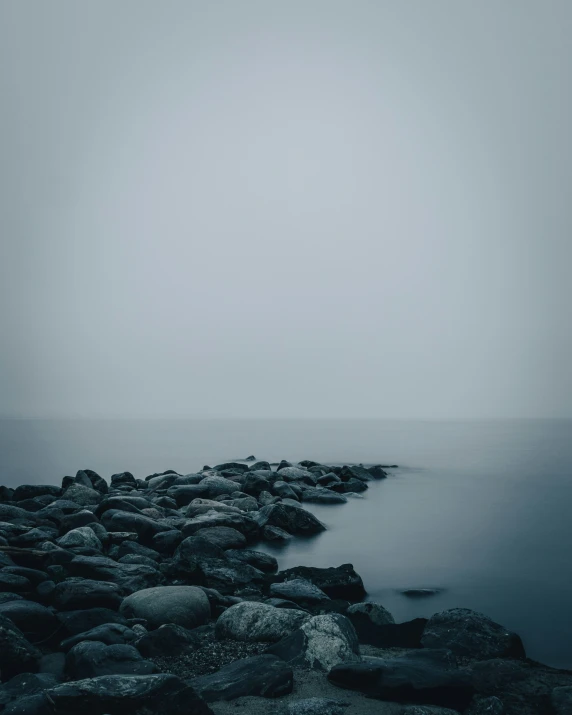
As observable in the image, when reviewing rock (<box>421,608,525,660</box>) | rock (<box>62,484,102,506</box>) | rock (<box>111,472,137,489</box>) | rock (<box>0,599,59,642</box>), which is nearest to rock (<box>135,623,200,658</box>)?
rock (<box>0,599,59,642</box>)

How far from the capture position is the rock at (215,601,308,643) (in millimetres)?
5965

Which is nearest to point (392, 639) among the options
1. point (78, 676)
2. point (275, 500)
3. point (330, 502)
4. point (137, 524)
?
point (78, 676)

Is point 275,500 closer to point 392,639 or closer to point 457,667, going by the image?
point 392,639

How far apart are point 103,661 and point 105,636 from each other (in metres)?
0.71

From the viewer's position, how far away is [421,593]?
32.9 ft

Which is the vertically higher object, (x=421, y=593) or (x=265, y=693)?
(x=265, y=693)

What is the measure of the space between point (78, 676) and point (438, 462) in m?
34.0

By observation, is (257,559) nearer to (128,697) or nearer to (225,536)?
(225,536)

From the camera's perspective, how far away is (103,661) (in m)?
4.92

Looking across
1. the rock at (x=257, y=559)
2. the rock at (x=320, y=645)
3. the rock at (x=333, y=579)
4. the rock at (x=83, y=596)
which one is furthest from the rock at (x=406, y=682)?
the rock at (x=257, y=559)

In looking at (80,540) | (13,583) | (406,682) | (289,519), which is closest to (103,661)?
(406,682)

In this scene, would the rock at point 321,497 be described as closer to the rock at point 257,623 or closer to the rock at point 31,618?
the rock at point 257,623

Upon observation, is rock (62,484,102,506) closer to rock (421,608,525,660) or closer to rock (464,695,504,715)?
rock (421,608,525,660)

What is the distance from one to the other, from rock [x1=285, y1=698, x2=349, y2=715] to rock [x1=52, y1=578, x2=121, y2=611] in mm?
3161
